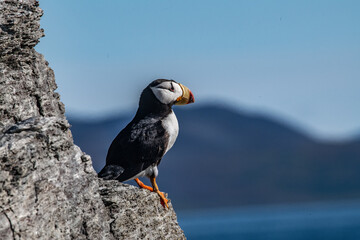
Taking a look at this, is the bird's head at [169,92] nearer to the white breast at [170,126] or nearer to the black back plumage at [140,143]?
the black back plumage at [140,143]

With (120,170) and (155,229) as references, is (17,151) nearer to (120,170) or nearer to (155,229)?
(155,229)

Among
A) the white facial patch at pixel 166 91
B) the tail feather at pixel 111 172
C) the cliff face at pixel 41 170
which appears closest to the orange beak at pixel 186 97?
the white facial patch at pixel 166 91

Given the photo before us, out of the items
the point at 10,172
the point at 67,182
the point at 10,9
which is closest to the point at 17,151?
A: the point at 10,172

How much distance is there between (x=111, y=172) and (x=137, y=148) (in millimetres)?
906

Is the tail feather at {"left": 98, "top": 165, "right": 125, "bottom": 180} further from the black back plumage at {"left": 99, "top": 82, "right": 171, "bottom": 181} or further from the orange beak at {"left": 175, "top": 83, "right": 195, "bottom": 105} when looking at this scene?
the orange beak at {"left": 175, "top": 83, "right": 195, "bottom": 105}

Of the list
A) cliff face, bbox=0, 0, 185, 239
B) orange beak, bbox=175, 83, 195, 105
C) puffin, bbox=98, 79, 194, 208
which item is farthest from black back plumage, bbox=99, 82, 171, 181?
cliff face, bbox=0, 0, 185, 239

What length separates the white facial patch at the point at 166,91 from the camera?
1353 cm

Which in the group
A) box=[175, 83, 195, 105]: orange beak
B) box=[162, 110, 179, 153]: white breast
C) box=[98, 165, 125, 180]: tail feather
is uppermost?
box=[175, 83, 195, 105]: orange beak

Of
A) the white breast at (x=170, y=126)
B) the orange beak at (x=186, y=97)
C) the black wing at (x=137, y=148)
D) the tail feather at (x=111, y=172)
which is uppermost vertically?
the orange beak at (x=186, y=97)

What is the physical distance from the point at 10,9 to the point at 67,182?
99.2 inches

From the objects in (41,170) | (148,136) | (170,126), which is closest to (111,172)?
(148,136)

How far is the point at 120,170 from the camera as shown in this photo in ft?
40.5

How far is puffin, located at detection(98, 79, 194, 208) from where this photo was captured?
12.5m

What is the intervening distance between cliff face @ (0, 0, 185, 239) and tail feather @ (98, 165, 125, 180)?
1.49 m
